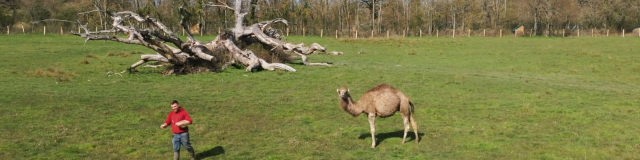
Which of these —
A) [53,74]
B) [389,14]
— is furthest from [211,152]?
[389,14]

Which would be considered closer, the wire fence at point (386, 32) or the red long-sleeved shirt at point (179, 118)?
the red long-sleeved shirt at point (179, 118)

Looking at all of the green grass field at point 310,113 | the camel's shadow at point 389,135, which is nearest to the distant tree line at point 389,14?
the green grass field at point 310,113

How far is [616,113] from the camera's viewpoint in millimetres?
17641

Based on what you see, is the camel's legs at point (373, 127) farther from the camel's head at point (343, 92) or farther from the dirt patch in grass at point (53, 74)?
the dirt patch in grass at point (53, 74)

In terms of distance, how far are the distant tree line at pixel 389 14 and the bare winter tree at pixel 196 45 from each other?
3727cm

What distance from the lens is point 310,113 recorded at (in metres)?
17.6

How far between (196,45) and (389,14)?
7361 cm

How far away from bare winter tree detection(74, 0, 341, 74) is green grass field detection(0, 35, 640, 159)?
114 cm

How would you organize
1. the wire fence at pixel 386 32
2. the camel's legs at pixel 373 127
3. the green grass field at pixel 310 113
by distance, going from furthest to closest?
the wire fence at pixel 386 32, the green grass field at pixel 310 113, the camel's legs at pixel 373 127

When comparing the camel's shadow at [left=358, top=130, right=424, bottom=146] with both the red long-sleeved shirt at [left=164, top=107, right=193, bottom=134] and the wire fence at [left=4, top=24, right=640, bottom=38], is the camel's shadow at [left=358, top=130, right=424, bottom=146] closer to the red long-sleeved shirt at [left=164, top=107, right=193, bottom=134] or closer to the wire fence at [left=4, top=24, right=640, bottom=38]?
the red long-sleeved shirt at [left=164, top=107, right=193, bottom=134]

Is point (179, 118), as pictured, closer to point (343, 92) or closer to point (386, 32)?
point (343, 92)

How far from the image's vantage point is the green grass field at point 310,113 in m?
12.7

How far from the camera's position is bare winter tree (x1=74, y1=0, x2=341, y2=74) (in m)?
25.6

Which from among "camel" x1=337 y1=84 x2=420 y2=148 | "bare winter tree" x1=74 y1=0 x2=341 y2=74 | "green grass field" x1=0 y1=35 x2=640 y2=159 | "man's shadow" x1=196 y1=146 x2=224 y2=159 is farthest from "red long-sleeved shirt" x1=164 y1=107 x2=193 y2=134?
"bare winter tree" x1=74 y1=0 x2=341 y2=74
